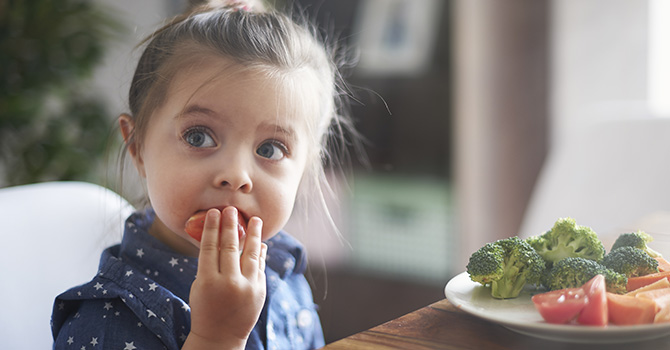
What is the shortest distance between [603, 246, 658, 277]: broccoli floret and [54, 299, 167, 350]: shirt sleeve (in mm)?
566

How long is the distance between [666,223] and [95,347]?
38.1 inches

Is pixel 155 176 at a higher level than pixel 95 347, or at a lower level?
higher

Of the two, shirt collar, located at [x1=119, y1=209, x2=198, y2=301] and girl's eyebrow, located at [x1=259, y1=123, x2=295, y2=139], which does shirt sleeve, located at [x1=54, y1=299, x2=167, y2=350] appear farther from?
girl's eyebrow, located at [x1=259, y1=123, x2=295, y2=139]

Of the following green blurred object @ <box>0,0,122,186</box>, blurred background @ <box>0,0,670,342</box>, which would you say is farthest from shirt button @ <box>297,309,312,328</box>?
green blurred object @ <box>0,0,122,186</box>

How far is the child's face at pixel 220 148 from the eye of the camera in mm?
871

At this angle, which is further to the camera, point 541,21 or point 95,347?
point 541,21

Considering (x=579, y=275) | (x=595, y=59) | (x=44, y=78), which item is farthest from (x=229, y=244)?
(x=595, y=59)

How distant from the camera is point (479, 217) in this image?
2494 mm

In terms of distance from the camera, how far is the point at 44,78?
2.28 m

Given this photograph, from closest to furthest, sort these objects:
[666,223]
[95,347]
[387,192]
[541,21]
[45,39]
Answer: [95,347]
[666,223]
[45,39]
[541,21]
[387,192]

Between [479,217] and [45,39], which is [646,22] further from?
[45,39]

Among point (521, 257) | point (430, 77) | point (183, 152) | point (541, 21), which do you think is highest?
point (541, 21)

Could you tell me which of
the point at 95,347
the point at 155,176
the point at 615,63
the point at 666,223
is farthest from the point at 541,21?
the point at 95,347

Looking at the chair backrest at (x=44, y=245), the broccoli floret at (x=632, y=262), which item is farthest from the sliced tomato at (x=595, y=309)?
the chair backrest at (x=44, y=245)
